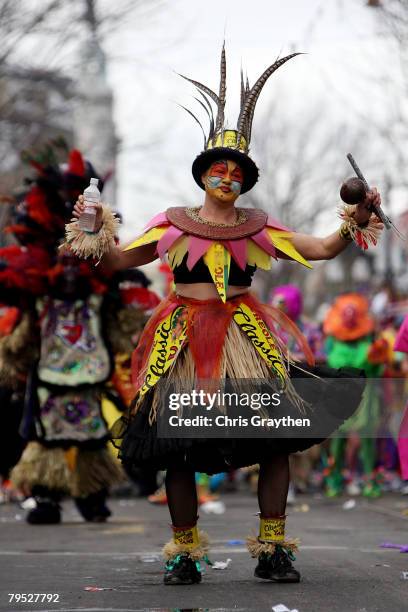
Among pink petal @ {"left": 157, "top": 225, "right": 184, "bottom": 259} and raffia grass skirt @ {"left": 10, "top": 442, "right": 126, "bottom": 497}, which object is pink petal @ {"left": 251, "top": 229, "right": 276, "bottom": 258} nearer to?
pink petal @ {"left": 157, "top": 225, "right": 184, "bottom": 259}

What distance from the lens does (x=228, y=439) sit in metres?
5.20

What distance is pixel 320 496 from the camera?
12609 mm

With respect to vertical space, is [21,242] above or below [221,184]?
above

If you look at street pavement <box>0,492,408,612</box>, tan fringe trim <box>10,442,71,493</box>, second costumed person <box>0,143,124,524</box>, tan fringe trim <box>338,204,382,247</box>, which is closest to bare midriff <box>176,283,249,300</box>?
tan fringe trim <box>338,204,382,247</box>

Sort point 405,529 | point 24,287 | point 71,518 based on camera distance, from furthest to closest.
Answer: point 71,518
point 24,287
point 405,529

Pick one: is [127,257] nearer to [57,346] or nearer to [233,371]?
[233,371]

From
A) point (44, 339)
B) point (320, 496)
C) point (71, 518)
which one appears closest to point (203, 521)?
point (71, 518)

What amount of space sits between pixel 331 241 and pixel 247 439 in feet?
3.24

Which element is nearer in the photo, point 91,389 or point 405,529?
point 405,529

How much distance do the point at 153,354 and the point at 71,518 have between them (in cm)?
456

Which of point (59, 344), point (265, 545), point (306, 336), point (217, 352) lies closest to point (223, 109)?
point (217, 352)

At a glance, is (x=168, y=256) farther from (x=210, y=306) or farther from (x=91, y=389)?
(x=91, y=389)

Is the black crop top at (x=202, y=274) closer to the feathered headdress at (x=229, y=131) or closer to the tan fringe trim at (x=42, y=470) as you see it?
the feathered headdress at (x=229, y=131)

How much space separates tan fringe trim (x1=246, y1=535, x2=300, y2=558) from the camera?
5254mm
